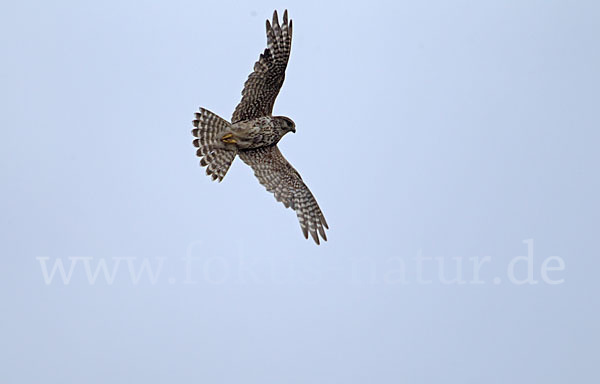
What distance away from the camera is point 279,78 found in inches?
664

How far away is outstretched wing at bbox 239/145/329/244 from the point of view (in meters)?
17.1

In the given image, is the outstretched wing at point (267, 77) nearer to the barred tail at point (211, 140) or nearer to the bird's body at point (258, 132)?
the bird's body at point (258, 132)

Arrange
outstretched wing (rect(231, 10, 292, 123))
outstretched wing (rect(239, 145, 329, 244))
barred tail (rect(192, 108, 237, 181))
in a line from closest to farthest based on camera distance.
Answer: barred tail (rect(192, 108, 237, 181)), outstretched wing (rect(231, 10, 292, 123)), outstretched wing (rect(239, 145, 329, 244))

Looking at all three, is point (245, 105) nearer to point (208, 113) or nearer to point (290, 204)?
point (208, 113)

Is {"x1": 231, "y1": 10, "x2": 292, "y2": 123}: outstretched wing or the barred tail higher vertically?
{"x1": 231, "y1": 10, "x2": 292, "y2": 123}: outstretched wing

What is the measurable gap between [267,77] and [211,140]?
4.38 feet

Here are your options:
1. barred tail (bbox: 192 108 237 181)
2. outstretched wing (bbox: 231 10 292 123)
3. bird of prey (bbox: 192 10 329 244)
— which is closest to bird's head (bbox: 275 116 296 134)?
bird of prey (bbox: 192 10 329 244)

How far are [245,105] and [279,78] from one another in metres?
0.68

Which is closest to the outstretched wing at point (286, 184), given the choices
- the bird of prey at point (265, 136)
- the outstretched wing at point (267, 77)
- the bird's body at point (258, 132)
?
the bird of prey at point (265, 136)

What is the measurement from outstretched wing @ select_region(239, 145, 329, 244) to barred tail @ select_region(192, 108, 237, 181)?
498 millimetres

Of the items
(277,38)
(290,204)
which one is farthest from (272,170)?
(277,38)

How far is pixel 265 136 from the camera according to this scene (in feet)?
54.8

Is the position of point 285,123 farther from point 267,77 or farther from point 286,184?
point 286,184

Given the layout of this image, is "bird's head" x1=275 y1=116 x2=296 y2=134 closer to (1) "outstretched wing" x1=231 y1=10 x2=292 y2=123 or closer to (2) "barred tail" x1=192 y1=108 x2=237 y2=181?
(1) "outstretched wing" x1=231 y1=10 x2=292 y2=123
